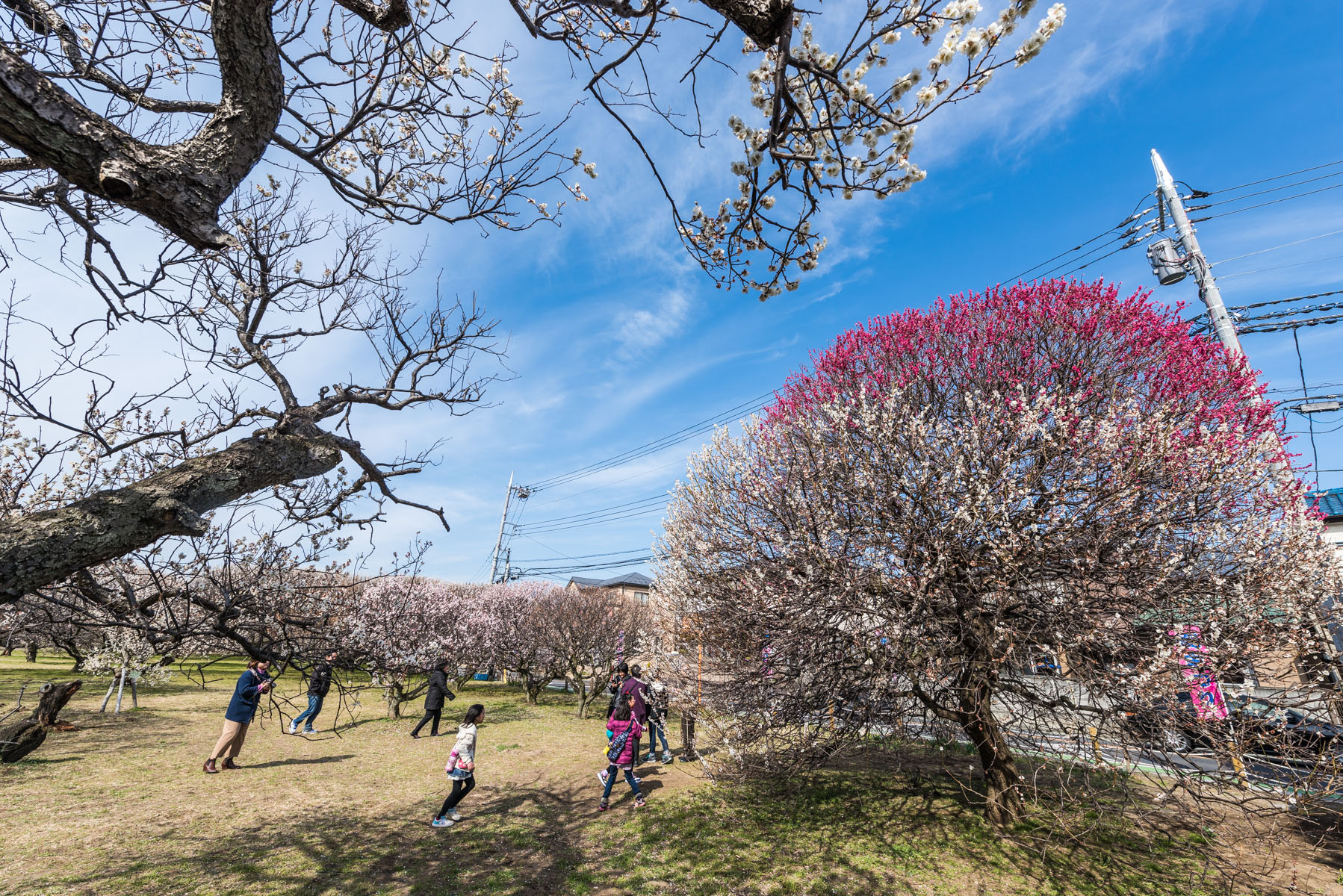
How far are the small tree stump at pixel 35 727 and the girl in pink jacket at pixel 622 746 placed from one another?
9.60 metres

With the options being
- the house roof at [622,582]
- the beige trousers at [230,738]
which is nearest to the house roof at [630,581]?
the house roof at [622,582]

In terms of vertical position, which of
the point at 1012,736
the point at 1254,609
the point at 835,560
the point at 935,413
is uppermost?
the point at 935,413

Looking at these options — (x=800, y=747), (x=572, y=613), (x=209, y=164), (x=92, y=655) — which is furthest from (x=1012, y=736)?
(x=92, y=655)

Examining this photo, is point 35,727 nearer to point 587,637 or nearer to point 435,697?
point 435,697

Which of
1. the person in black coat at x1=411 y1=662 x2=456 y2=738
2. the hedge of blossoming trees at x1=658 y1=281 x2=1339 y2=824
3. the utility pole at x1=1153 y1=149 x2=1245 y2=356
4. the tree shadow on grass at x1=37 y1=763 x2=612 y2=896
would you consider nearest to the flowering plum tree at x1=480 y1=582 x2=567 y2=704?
the person in black coat at x1=411 y1=662 x2=456 y2=738

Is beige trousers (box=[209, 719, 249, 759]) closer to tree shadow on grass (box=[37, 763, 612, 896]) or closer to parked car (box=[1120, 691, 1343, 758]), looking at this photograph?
tree shadow on grass (box=[37, 763, 612, 896])

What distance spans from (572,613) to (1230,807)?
59.6 feet

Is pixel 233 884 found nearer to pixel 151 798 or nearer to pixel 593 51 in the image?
pixel 151 798

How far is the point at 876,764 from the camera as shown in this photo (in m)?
10.4

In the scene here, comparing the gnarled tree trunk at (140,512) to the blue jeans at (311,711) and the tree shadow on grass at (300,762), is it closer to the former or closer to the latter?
the blue jeans at (311,711)

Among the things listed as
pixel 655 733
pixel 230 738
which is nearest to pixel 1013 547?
pixel 655 733

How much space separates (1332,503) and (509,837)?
78.9ft

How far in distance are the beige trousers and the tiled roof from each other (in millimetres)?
26673

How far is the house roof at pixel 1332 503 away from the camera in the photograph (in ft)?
48.7
